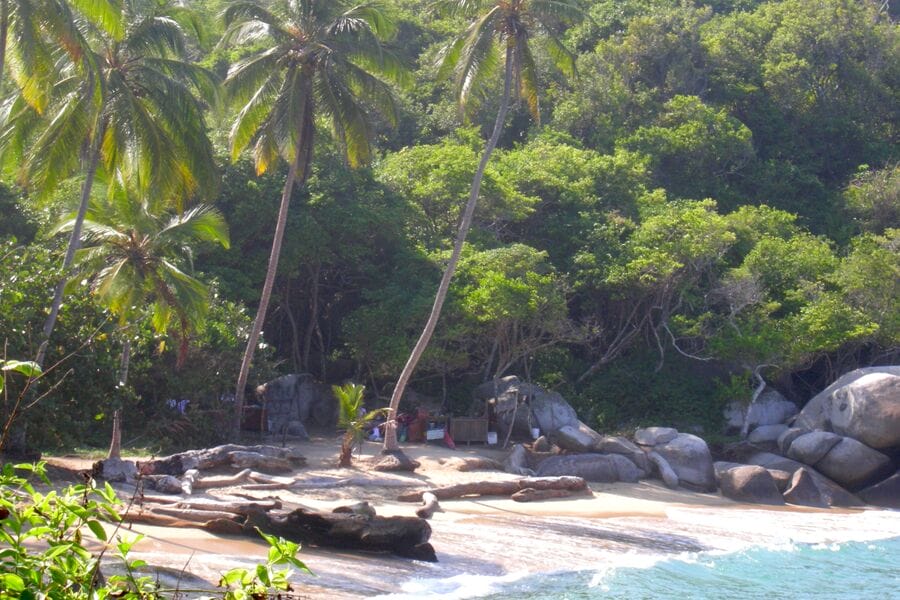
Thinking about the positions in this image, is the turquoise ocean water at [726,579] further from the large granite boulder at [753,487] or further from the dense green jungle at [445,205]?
the dense green jungle at [445,205]

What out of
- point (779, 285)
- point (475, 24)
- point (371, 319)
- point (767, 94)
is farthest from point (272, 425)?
point (767, 94)

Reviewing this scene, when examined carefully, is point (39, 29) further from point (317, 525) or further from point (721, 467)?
point (721, 467)

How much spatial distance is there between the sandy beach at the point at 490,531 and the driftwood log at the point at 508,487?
0.66ft

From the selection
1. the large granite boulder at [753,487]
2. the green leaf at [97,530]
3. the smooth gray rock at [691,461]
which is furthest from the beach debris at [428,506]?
the green leaf at [97,530]

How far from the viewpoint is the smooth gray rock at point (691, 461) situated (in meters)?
22.3

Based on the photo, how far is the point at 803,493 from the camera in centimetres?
2172

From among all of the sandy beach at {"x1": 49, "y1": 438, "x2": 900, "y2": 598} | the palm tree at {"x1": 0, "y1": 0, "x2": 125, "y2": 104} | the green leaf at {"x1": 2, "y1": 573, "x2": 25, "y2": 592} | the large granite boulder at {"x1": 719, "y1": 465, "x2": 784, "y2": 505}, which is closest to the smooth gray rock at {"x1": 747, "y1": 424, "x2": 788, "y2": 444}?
the large granite boulder at {"x1": 719, "y1": 465, "x2": 784, "y2": 505}

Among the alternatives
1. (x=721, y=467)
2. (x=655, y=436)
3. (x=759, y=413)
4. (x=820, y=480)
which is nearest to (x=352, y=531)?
(x=655, y=436)

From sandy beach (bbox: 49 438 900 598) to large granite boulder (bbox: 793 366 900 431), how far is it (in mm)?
3351

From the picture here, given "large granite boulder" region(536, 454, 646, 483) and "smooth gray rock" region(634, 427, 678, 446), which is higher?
"smooth gray rock" region(634, 427, 678, 446)

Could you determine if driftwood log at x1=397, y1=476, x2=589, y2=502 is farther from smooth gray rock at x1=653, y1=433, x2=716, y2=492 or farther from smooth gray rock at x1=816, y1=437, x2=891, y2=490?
smooth gray rock at x1=816, y1=437, x2=891, y2=490

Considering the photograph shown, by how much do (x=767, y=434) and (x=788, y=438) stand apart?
1.02 m


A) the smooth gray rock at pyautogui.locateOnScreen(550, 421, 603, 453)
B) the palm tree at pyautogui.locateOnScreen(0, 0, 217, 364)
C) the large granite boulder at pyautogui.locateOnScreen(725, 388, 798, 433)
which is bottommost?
the smooth gray rock at pyautogui.locateOnScreen(550, 421, 603, 453)

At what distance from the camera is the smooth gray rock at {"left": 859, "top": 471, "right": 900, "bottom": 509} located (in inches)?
883
